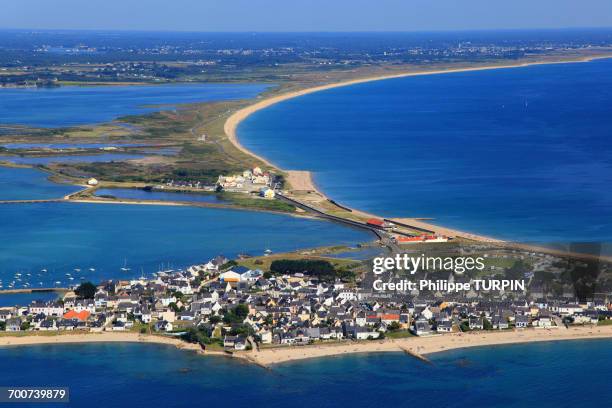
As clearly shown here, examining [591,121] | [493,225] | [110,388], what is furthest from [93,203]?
[591,121]

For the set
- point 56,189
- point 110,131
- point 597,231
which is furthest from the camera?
point 110,131

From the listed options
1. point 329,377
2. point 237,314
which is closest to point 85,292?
point 237,314

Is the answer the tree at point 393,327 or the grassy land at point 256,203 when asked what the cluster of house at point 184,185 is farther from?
the tree at point 393,327

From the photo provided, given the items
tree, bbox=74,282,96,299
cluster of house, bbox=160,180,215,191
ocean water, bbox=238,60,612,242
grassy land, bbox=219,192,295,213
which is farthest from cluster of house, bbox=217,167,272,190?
tree, bbox=74,282,96,299

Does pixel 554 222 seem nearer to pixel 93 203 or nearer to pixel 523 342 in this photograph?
pixel 523 342

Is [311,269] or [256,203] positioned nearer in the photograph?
[311,269]

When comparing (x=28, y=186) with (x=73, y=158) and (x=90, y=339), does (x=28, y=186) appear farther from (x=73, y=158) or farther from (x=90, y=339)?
(x=90, y=339)
